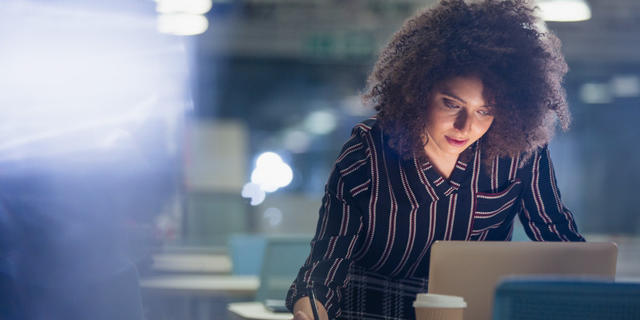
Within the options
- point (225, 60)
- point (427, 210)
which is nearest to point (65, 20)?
point (427, 210)

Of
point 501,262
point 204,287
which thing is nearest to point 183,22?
point 204,287

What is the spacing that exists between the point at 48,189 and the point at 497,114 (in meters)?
1.28

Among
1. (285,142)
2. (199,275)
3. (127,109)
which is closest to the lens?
(127,109)

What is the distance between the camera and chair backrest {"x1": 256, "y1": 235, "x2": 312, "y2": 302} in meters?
3.21

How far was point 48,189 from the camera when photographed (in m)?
2.16

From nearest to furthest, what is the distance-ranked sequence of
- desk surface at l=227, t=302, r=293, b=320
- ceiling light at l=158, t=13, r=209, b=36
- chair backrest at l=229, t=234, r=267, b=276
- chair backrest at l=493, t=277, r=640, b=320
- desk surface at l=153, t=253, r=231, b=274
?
chair backrest at l=493, t=277, r=640, b=320, desk surface at l=227, t=302, r=293, b=320, desk surface at l=153, t=253, r=231, b=274, chair backrest at l=229, t=234, r=267, b=276, ceiling light at l=158, t=13, r=209, b=36

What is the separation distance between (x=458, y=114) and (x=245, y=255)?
9.38 feet

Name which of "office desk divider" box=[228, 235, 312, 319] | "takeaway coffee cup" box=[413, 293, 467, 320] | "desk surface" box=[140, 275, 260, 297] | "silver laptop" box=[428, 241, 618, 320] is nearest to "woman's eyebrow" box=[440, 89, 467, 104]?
"silver laptop" box=[428, 241, 618, 320]

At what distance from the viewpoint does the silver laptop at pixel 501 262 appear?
135 cm

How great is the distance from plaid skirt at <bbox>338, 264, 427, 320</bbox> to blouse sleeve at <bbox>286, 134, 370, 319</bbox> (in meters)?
0.11

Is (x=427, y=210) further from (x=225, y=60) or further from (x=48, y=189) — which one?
(x=225, y=60)

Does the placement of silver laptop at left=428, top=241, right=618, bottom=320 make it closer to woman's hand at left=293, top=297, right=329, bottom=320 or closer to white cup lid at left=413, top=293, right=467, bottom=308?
white cup lid at left=413, top=293, right=467, bottom=308

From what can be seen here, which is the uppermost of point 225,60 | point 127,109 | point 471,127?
point 225,60

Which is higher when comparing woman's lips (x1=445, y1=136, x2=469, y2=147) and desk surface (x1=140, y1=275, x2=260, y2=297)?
woman's lips (x1=445, y1=136, x2=469, y2=147)
